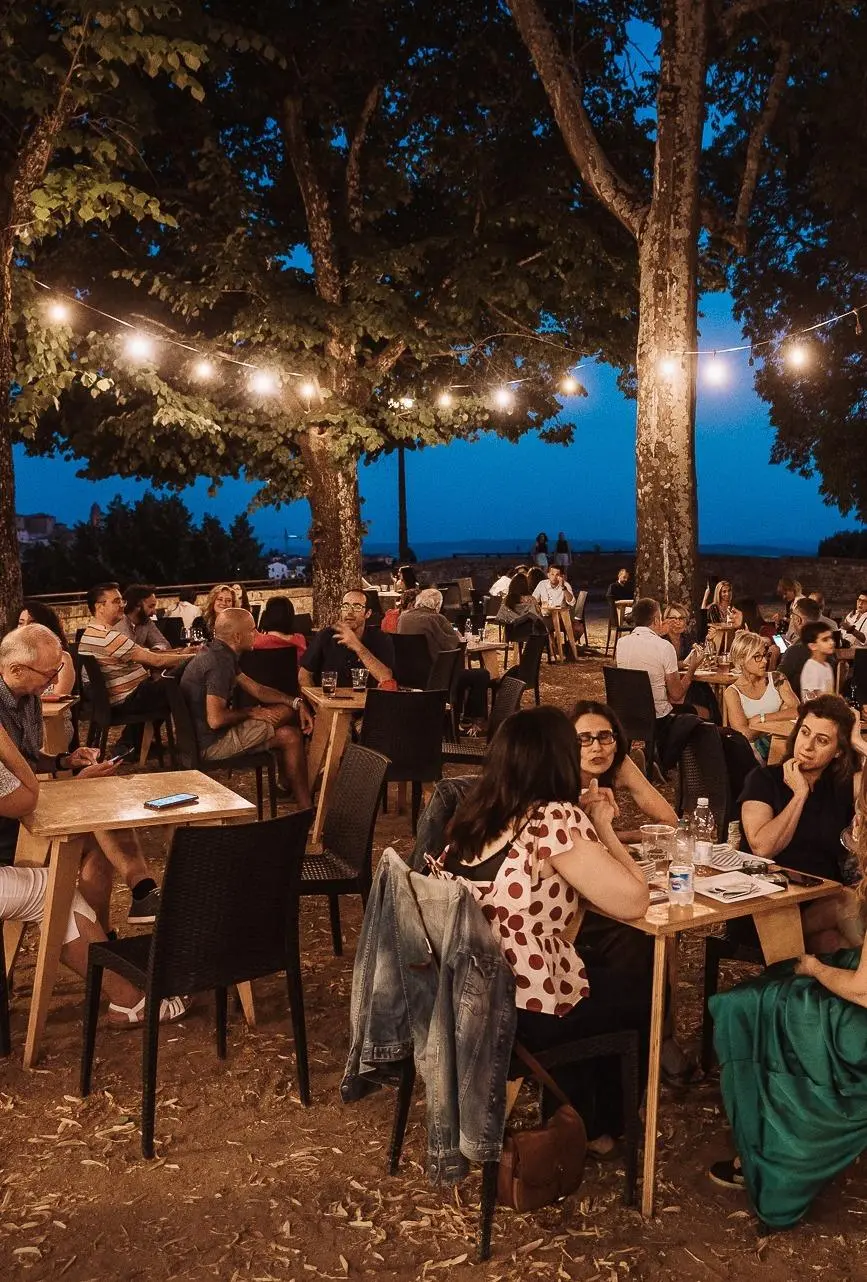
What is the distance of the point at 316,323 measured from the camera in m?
14.6

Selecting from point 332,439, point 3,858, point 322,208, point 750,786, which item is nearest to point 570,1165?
point 750,786

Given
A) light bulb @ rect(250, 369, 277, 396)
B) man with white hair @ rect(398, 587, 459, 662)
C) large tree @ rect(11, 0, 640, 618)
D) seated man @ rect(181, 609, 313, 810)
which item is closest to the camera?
seated man @ rect(181, 609, 313, 810)

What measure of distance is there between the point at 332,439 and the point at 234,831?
38.6ft

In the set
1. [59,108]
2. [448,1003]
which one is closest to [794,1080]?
[448,1003]

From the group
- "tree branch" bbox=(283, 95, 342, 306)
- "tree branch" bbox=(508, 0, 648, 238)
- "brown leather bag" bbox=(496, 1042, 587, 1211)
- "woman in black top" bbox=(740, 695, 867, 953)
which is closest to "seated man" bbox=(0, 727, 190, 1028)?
"brown leather bag" bbox=(496, 1042, 587, 1211)

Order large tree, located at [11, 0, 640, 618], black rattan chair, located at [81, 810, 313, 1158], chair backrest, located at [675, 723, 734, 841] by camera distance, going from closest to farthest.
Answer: black rattan chair, located at [81, 810, 313, 1158] < chair backrest, located at [675, 723, 734, 841] < large tree, located at [11, 0, 640, 618]

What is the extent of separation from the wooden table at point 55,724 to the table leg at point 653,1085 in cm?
447

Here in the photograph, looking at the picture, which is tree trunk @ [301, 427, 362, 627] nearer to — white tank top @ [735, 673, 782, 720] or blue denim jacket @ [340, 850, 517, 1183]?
white tank top @ [735, 673, 782, 720]

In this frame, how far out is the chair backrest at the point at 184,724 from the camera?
639 cm

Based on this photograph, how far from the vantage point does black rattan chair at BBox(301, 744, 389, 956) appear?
14.6 feet

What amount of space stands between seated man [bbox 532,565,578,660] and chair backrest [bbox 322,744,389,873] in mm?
9887

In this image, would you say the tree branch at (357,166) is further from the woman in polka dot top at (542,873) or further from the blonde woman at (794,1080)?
the blonde woman at (794,1080)

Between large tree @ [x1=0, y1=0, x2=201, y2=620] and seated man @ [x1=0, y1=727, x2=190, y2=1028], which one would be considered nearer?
seated man @ [x1=0, y1=727, x2=190, y2=1028]

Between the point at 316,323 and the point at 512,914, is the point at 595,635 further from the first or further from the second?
the point at 512,914
